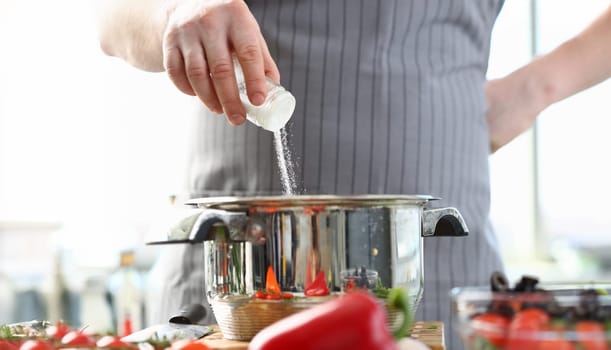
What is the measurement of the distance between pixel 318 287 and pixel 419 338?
0.12 meters

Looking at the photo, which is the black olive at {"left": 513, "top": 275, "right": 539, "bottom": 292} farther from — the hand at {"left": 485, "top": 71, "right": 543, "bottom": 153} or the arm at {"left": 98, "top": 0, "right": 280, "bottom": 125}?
the hand at {"left": 485, "top": 71, "right": 543, "bottom": 153}

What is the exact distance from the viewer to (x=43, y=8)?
3580 millimetres

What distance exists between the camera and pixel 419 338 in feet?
2.91

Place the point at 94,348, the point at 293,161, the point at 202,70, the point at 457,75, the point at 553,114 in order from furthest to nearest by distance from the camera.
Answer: the point at 553,114 → the point at 457,75 → the point at 293,161 → the point at 202,70 → the point at 94,348

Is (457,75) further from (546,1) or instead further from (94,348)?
(546,1)

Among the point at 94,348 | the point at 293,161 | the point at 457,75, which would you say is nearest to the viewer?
the point at 94,348

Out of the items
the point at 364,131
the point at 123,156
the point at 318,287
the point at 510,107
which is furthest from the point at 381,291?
the point at 123,156

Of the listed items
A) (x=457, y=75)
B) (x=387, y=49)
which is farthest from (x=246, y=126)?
(x=457, y=75)

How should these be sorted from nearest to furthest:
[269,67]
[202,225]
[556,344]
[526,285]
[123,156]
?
[556,344] → [526,285] → [202,225] → [269,67] → [123,156]

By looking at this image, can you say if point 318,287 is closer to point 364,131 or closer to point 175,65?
point 175,65

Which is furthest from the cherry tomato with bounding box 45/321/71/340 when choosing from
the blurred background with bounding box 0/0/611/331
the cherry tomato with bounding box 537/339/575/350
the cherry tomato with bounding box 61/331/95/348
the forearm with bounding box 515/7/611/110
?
the blurred background with bounding box 0/0/611/331

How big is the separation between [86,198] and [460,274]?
2535mm

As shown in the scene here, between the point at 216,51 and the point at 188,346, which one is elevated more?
the point at 216,51

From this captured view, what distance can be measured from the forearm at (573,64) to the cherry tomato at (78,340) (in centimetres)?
105
